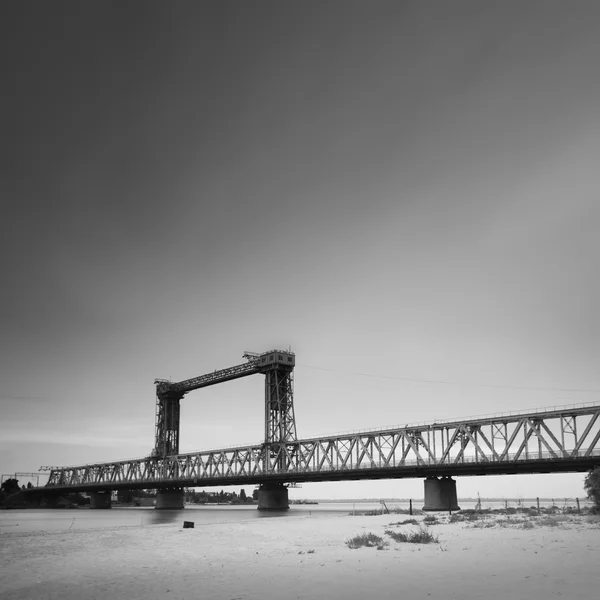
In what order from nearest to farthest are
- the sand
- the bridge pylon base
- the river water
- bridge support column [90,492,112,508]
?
1. the sand
2. the river water
3. the bridge pylon base
4. bridge support column [90,492,112,508]

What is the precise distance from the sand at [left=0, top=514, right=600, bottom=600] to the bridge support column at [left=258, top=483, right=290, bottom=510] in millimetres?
66058

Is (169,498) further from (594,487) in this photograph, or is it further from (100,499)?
(594,487)

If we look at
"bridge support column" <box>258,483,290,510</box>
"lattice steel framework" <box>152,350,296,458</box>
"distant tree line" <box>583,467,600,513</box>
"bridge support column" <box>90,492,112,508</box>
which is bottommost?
"bridge support column" <box>90,492,112,508</box>

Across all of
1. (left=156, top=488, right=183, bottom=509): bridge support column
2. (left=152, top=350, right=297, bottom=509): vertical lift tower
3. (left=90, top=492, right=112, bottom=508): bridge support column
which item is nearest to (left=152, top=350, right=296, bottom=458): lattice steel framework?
(left=152, top=350, right=297, bottom=509): vertical lift tower

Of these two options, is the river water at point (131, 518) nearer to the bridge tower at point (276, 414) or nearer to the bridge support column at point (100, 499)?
the bridge tower at point (276, 414)

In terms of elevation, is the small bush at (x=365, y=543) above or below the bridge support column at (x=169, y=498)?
above

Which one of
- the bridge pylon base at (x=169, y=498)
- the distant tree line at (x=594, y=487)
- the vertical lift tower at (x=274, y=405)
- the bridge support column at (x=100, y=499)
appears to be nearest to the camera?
the distant tree line at (x=594, y=487)

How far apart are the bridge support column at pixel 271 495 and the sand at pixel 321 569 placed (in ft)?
217

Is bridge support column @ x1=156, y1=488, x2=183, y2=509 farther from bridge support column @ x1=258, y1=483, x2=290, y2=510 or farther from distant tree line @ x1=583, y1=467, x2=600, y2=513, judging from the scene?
distant tree line @ x1=583, y1=467, x2=600, y2=513

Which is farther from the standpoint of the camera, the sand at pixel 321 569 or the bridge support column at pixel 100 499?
the bridge support column at pixel 100 499

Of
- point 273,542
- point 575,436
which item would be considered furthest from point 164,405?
point 273,542

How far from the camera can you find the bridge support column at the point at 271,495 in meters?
89.9

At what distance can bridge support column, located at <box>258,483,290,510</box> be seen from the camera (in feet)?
295

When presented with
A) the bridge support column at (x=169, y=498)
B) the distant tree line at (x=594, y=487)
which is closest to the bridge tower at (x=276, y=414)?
the bridge support column at (x=169, y=498)
